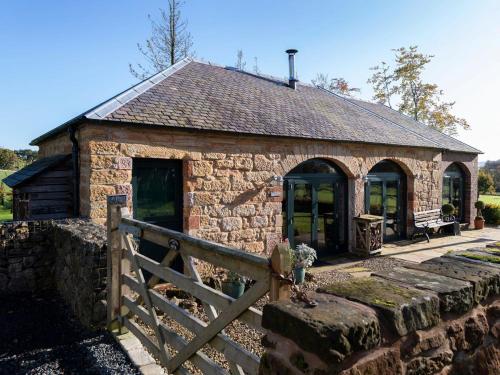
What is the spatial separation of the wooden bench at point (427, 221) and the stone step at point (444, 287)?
34.3 feet

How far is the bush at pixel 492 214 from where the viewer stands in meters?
16.7

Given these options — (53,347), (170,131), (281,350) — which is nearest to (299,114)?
(170,131)

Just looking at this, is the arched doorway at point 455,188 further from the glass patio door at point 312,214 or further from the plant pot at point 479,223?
the glass patio door at point 312,214

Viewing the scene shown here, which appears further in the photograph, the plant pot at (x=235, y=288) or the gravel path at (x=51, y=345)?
the plant pot at (x=235, y=288)

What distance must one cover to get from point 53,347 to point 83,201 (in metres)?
2.90

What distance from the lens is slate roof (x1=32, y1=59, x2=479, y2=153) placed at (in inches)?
273

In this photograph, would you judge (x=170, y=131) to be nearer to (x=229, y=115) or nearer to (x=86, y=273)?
(x=229, y=115)

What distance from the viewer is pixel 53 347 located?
401 cm

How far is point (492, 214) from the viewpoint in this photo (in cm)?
1675

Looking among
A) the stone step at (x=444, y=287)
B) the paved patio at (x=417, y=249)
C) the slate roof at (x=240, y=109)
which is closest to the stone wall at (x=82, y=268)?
the slate roof at (x=240, y=109)

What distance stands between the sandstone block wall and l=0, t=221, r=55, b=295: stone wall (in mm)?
846

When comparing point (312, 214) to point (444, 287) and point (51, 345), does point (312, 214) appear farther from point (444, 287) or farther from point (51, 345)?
point (444, 287)

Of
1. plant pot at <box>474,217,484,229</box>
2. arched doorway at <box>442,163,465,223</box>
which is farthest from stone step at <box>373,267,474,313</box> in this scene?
plant pot at <box>474,217,484,229</box>

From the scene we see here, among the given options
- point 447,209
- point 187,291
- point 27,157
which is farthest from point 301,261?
point 27,157
